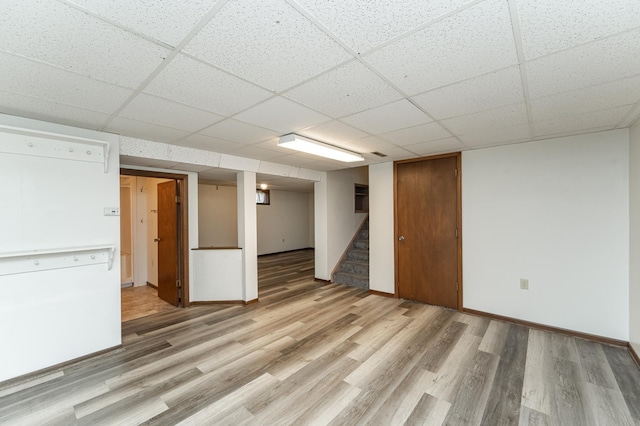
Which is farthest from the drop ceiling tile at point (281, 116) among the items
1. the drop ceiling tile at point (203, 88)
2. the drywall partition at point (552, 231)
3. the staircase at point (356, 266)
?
the staircase at point (356, 266)

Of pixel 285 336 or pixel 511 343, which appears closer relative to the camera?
pixel 511 343

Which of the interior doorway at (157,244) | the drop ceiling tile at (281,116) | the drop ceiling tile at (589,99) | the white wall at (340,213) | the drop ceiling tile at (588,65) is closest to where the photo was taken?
the drop ceiling tile at (588,65)

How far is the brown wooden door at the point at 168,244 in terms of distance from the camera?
4.06m

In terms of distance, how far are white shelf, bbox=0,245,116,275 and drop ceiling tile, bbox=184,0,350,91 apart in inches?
88.7

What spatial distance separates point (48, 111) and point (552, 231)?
512cm

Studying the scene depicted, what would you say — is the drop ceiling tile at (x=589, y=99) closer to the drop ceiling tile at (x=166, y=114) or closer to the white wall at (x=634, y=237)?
the white wall at (x=634, y=237)

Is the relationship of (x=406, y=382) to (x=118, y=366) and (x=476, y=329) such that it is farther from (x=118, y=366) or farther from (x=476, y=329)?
(x=118, y=366)

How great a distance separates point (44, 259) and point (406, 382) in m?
3.33

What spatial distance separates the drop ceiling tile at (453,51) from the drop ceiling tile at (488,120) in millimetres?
797

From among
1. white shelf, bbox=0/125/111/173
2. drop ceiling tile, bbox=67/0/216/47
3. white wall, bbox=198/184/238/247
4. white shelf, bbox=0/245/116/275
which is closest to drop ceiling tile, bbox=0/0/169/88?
drop ceiling tile, bbox=67/0/216/47

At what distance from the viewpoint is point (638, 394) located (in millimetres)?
2010

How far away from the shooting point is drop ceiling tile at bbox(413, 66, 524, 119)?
169cm

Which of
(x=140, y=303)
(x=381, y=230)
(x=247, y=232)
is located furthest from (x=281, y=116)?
(x=140, y=303)

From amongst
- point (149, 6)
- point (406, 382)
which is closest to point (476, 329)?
point (406, 382)
